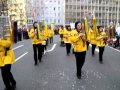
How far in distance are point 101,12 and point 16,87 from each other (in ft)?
458

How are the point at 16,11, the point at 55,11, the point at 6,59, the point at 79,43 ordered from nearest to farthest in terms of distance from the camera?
the point at 6,59 < the point at 79,43 < the point at 16,11 < the point at 55,11

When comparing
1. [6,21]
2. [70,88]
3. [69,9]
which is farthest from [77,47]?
[69,9]

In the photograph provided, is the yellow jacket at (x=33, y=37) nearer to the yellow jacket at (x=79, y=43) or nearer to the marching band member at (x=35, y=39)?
the marching band member at (x=35, y=39)

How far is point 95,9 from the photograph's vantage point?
146625 millimetres

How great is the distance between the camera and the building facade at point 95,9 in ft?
474

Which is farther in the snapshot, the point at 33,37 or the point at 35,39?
the point at 35,39

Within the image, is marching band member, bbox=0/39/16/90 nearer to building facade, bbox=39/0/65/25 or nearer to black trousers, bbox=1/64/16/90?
black trousers, bbox=1/64/16/90

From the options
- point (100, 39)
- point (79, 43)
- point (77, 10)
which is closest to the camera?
point (79, 43)

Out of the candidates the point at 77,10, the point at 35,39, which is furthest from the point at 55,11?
the point at 35,39

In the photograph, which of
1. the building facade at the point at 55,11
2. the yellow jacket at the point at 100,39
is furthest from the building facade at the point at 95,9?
the yellow jacket at the point at 100,39

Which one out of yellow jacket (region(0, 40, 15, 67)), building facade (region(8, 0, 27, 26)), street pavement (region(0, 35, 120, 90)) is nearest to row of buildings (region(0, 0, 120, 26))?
building facade (region(8, 0, 27, 26))

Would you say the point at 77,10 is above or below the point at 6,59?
above

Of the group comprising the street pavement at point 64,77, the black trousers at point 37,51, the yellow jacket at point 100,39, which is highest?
the yellow jacket at point 100,39

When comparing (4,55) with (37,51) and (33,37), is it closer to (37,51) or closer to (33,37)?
(33,37)
